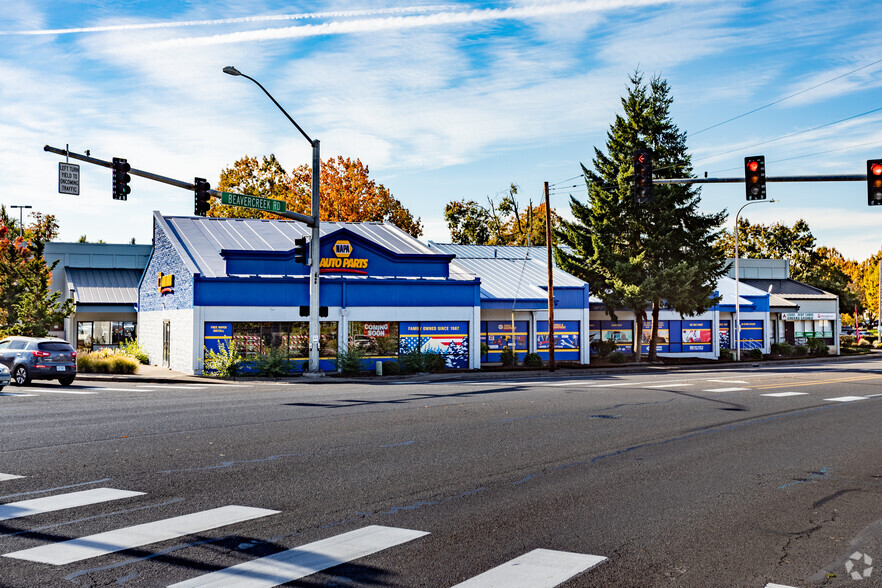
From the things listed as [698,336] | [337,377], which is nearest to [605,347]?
[698,336]

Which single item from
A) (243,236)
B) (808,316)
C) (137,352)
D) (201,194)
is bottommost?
(137,352)

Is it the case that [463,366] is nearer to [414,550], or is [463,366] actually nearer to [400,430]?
[400,430]

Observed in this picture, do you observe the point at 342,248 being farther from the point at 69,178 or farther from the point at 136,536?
the point at 136,536

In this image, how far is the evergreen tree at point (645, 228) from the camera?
42.6 metres

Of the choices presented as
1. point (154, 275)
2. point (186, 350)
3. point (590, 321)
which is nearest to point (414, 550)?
point (186, 350)

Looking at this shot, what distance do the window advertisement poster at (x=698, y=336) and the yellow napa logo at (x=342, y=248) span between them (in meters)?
24.0

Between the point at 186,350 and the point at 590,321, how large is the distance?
23754 mm

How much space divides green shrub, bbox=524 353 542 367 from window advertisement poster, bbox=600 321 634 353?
31.7ft

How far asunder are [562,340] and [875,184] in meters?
24.6

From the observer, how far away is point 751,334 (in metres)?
51.8

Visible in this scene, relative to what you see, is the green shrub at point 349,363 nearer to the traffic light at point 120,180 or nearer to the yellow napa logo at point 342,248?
the yellow napa logo at point 342,248

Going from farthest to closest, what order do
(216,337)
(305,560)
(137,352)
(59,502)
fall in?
(137,352)
(216,337)
(59,502)
(305,560)

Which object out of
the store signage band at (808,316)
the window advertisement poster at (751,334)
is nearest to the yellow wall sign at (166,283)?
the window advertisement poster at (751,334)

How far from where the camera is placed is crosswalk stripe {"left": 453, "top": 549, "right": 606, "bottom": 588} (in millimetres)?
5547
